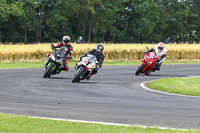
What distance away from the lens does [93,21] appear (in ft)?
293

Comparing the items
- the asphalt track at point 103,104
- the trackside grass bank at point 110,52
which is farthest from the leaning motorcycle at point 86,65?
the trackside grass bank at point 110,52

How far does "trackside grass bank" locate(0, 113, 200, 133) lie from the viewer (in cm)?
847

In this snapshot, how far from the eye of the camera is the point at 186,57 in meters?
39.9

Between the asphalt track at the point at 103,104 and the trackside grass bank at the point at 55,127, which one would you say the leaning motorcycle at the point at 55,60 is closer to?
the asphalt track at the point at 103,104

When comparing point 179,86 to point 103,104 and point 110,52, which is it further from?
point 110,52

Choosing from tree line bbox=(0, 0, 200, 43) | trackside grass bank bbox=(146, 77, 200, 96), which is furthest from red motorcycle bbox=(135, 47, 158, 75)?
tree line bbox=(0, 0, 200, 43)

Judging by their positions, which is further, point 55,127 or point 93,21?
point 93,21

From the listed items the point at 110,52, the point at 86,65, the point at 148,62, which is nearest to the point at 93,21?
the point at 110,52

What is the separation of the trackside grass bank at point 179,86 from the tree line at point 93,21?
5539 centimetres

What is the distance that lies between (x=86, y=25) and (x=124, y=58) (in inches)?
2071

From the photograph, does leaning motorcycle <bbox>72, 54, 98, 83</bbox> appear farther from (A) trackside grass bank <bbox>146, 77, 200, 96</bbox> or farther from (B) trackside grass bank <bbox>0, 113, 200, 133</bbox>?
(B) trackside grass bank <bbox>0, 113, 200, 133</bbox>

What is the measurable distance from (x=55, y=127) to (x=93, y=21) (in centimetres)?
8095

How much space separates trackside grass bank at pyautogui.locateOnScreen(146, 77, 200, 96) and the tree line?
182 feet

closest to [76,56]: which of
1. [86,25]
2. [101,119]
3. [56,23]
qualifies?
[101,119]
